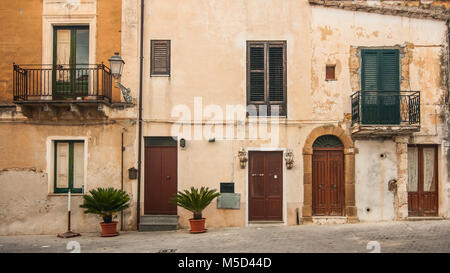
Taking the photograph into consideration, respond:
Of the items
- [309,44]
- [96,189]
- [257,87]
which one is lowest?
[96,189]

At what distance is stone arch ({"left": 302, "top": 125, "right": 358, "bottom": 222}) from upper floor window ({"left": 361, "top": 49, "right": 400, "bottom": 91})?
1607mm

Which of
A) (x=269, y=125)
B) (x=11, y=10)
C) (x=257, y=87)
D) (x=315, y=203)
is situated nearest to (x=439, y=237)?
(x=315, y=203)

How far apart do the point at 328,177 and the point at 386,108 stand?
2623 millimetres

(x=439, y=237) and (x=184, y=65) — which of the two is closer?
(x=439, y=237)

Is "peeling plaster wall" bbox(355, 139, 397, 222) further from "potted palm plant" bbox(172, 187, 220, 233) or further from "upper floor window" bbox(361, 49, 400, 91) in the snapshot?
"potted palm plant" bbox(172, 187, 220, 233)

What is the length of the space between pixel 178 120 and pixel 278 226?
4.34 metres

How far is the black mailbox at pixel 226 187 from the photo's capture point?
12.3 metres

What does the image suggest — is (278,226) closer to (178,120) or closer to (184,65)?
(178,120)

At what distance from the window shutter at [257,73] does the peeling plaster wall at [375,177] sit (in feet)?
10.7

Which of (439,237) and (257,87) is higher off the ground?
(257,87)

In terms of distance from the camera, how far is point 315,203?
40.6 feet

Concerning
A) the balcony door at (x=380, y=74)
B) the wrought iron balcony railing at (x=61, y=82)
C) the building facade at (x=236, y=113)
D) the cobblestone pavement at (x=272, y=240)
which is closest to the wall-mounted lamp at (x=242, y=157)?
the building facade at (x=236, y=113)

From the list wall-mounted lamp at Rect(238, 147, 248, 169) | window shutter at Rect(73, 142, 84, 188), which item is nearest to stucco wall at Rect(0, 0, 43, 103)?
window shutter at Rect(73, 142, 84, 188)

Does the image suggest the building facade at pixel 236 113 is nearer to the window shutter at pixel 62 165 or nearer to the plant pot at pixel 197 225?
the window shutter at pixel 62 165
